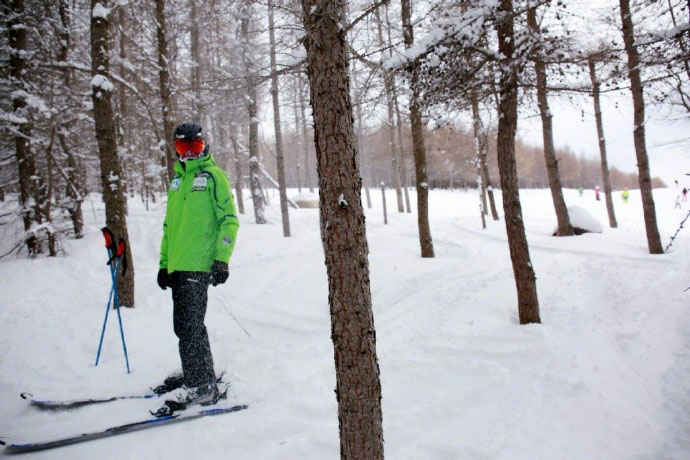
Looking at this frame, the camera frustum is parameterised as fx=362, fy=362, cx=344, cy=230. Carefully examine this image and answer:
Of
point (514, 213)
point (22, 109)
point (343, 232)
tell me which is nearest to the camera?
point (343, 232)

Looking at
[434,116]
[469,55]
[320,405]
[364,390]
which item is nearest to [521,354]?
[320,405]

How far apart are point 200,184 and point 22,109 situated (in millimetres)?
8693

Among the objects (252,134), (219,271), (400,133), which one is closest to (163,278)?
(219,271)

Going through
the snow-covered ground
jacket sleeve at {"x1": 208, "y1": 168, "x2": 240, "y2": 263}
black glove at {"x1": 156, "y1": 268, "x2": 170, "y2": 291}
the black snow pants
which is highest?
jacket sleeve at {"x1": 208, "y1": 168, "x2": 240, "y2": 263}

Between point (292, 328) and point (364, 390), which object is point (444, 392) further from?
point (292, 328)

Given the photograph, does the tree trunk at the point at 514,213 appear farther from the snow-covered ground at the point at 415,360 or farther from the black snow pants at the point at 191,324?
the black snow pants at the point at 191,324

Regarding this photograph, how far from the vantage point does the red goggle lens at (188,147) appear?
11.7 ft

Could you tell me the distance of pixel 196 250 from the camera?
3402 mm

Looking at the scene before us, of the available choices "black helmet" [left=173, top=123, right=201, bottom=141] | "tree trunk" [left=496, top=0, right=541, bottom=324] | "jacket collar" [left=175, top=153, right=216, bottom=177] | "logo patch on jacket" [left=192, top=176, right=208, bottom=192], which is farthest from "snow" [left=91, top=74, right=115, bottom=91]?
"tree trunk" [left=496, top=0, right=541, bottom=324]

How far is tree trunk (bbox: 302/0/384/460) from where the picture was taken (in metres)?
1.99

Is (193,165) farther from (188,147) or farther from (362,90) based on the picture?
(362,90)

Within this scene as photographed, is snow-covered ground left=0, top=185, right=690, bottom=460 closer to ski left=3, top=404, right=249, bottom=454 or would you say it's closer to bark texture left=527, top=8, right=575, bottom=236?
ski left=3, top=404, right=249, bottom=454

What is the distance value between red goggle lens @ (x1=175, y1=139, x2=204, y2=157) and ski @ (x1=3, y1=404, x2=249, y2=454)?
2.43m

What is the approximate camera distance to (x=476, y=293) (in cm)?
591
